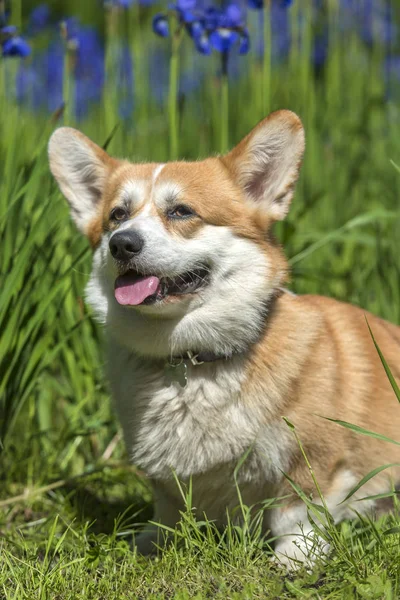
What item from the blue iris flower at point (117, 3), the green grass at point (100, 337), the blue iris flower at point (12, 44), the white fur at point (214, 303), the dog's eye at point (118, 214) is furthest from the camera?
the blue iris flower at point (117, 3)

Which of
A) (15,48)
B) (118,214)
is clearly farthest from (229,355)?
(15,48)

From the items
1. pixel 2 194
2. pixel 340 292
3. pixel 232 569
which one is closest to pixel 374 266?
pixel 340 292

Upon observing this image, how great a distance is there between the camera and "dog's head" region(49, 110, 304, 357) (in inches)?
104

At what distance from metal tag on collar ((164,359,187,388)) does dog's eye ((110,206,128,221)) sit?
531mm

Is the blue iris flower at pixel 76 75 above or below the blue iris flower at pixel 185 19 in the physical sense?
above

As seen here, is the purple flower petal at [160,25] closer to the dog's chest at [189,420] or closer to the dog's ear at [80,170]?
the dog's ear at [80,170]

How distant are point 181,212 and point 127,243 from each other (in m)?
0.27

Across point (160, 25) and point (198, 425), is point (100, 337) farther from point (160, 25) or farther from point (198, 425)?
point (160, 25)

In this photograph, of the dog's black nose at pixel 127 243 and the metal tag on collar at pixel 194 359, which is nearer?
the dog's black nose at pixel 127 243

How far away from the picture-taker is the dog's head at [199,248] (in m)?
2.65

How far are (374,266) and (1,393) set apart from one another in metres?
2.06

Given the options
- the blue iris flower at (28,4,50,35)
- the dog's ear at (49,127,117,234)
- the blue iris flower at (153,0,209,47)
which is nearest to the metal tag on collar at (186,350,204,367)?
the dog's ear at (49,127,117,234)

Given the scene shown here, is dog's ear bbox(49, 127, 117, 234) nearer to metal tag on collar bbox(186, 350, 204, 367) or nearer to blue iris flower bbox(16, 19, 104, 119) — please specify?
metal tag on collar bbox(186, 350, 204, 367)

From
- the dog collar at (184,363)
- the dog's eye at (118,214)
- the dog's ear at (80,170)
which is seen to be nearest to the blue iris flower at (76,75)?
the dog's ear at (80,170)
